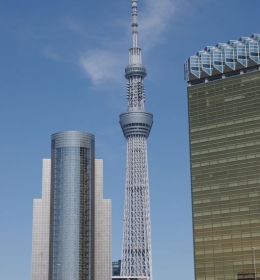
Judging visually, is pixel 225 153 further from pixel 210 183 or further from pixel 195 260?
pixel 195 260

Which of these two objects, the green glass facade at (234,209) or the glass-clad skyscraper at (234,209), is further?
the green glass facade at (234,209)

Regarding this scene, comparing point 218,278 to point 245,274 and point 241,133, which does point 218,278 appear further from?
point 241,133

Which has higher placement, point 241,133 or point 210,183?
point 241,133

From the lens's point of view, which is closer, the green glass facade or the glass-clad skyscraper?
the glass-clad skyscraper

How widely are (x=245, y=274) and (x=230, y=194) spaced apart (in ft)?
79.9

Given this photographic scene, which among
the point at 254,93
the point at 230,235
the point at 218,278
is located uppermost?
the point at 254,93

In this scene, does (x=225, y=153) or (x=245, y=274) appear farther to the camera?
(x=225, y=153)

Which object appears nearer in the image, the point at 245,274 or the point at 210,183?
the point at 245,274

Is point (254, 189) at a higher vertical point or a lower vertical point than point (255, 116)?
lower

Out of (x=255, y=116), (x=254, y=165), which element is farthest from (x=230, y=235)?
(x=255, y=116)

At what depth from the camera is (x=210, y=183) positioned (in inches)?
7859

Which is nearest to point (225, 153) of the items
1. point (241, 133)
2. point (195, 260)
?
point (241, 133)

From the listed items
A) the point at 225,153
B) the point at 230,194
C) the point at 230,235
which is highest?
the point at 225,153

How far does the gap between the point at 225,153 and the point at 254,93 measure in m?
20.6
